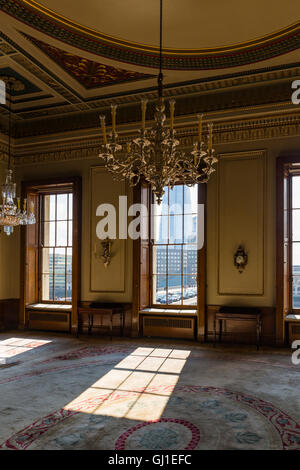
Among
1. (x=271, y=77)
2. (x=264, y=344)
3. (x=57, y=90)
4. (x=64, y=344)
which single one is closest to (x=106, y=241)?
(x=64, y=344)

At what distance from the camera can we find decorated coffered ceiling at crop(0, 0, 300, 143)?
4.57 m

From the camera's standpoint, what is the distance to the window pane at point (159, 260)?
750 centimetres

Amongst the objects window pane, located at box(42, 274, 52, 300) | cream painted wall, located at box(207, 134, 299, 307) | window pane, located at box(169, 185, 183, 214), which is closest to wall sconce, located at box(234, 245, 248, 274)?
cream painted wall, located at box(207, 134, 299, 307)

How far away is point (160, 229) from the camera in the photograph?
7566 millimetres

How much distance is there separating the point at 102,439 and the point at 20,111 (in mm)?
Answer: 6549

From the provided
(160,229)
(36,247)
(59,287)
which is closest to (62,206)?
(36,247)

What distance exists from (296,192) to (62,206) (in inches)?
184

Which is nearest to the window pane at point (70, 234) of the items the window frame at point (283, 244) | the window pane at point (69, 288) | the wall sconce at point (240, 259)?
the window pane at point (69, 288)

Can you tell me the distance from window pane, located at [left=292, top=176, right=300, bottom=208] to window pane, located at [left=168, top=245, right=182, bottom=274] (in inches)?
86.5

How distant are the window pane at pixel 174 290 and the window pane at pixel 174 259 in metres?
0.13

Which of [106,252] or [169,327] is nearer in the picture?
[169,327]

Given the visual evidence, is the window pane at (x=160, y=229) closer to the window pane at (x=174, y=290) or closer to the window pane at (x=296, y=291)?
the window pane at (x=174, y=290)

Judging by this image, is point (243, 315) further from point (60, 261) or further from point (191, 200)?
point (60, 261)

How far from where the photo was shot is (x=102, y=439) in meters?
3.02
